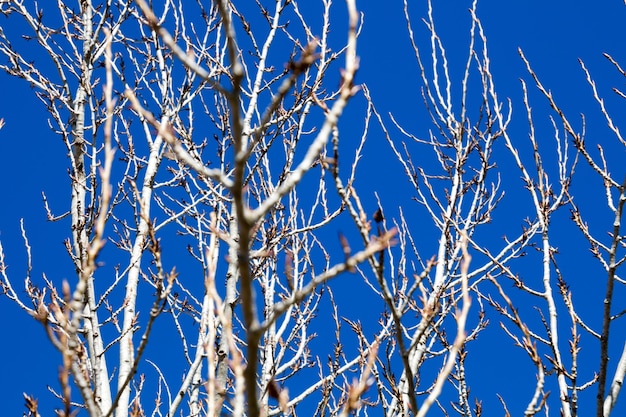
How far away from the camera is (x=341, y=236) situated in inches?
46.5

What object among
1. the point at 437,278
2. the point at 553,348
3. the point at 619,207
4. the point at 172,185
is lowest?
the point at 553,348

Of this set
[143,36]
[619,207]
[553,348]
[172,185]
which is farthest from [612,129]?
[143,36]

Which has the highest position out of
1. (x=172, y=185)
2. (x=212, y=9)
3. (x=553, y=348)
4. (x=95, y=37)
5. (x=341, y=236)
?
(x=212, y=9)

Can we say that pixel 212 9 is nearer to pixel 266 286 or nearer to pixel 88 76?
pixel 88 76

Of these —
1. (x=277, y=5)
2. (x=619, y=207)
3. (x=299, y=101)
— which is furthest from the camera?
(x=277, y=5)

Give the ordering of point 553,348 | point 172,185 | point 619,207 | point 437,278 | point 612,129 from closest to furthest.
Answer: point 619,207 → point 553,348 → point 612,129 → point 437,278 → point 172,185

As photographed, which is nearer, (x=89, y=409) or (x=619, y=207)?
(x=89, y=409)

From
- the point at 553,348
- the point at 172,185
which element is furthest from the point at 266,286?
the point at 553,348

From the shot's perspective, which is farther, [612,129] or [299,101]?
[299,101]

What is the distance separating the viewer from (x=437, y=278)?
3.71m

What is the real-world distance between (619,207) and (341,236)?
171 centimetres

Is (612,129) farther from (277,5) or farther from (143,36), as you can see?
(143,36)

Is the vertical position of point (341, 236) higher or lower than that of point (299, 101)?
lower

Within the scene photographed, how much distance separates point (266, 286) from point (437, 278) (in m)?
1.58
